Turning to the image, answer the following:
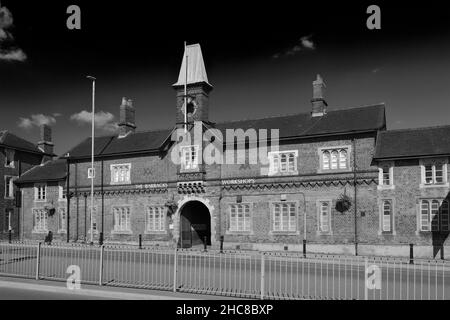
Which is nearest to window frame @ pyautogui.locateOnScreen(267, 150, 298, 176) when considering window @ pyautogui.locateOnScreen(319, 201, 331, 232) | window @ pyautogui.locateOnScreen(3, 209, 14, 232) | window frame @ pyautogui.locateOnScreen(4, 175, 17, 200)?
window @ pyautogui.locateOnScreen(319, 201, 331, 232)

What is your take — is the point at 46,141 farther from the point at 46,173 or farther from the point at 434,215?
the point at 434,215

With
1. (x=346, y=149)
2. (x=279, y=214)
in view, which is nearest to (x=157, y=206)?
(x=279, y=214)

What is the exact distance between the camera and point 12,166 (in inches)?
1625

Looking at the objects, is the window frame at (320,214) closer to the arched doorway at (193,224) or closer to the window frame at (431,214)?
the window frame at (431,214)

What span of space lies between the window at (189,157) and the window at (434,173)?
635 inches

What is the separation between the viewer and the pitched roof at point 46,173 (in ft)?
127

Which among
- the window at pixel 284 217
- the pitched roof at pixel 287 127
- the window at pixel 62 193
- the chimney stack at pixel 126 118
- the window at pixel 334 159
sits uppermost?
the chimney stack at pixel 126 118

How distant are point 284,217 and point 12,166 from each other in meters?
29.3

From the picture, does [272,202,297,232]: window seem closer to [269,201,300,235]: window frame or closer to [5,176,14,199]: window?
[269,201,300,235]: window frame

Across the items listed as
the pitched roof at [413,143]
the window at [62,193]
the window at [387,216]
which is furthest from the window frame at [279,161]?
the window at [62,193]

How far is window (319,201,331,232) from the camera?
27.0 metres

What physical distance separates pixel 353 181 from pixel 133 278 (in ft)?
57.8

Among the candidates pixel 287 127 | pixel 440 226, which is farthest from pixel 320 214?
pixel 440 226
